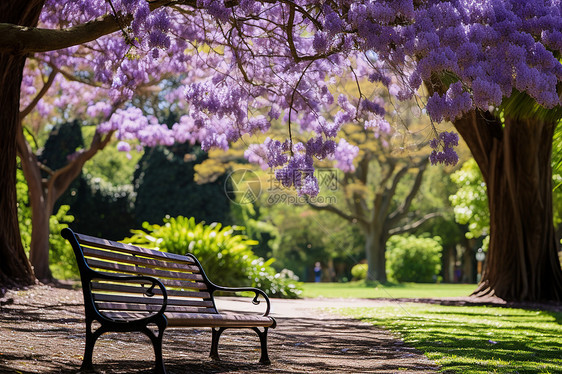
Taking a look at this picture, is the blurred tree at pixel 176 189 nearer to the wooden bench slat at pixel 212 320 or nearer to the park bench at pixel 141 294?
the park bench at pixel 141 294

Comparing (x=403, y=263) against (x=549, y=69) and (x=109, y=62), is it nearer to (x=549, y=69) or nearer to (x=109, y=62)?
(x=109, y=62)

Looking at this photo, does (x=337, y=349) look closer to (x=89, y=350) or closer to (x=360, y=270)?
(x=89, y=350)

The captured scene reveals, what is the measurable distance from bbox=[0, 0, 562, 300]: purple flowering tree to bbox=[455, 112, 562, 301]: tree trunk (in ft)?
0.09

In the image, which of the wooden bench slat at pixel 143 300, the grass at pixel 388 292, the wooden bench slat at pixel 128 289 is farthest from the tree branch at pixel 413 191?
the wooden bench slat at pixel 143 300

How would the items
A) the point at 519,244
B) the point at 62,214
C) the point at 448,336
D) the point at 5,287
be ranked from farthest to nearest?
the point at 62,214
the point at 519,244
the point at 5,287
the point at 448,336

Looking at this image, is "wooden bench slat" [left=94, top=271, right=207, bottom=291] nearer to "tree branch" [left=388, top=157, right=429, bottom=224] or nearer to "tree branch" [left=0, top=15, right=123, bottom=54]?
"tree branch" [left=0, top=15, right=123, bottom=54]

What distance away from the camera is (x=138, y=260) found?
5820 millimetres

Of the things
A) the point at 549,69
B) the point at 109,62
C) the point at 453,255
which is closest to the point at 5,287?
the point at 109,62

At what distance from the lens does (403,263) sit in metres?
38.2

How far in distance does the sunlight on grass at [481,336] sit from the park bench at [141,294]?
1945 millimetres

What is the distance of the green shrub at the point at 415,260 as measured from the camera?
37719 millimetres

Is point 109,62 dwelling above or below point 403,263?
above

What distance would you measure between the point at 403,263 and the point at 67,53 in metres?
26.9

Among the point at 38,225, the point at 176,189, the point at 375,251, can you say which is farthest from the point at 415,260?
the point at 38,225
